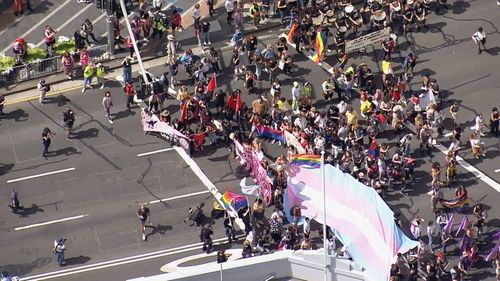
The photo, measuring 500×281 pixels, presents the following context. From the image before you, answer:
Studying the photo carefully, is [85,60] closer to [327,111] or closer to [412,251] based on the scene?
[327,111]

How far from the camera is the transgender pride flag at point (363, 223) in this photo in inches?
1924

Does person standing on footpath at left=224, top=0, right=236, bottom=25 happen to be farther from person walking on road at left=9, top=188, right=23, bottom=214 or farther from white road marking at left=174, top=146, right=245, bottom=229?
person walking on road at left=9, top=188, right=23, bottom=214

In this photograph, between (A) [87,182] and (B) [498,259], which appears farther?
(A) [87,182]

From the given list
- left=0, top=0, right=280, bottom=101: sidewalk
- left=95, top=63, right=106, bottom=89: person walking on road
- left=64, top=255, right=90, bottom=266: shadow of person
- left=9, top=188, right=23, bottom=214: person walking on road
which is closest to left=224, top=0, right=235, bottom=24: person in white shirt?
left=0, top=0, right=280, bottom=101: sidewalk

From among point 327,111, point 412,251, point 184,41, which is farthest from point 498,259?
point 184,41

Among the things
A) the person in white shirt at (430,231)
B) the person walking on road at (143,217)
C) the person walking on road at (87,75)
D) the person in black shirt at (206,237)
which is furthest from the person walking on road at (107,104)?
the person in white shirt at (430,231)

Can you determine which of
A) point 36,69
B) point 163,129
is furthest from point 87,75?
point 163,129

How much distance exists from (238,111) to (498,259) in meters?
15.3

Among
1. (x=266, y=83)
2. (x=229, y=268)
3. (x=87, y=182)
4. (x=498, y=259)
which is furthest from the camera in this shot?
(x=266, y=83)

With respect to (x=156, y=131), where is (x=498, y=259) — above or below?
below

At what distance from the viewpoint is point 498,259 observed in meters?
54.8

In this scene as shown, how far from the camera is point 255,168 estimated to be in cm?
6034

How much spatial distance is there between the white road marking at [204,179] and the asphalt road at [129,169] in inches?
10.2

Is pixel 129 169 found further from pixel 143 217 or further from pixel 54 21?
pixel 54 21
